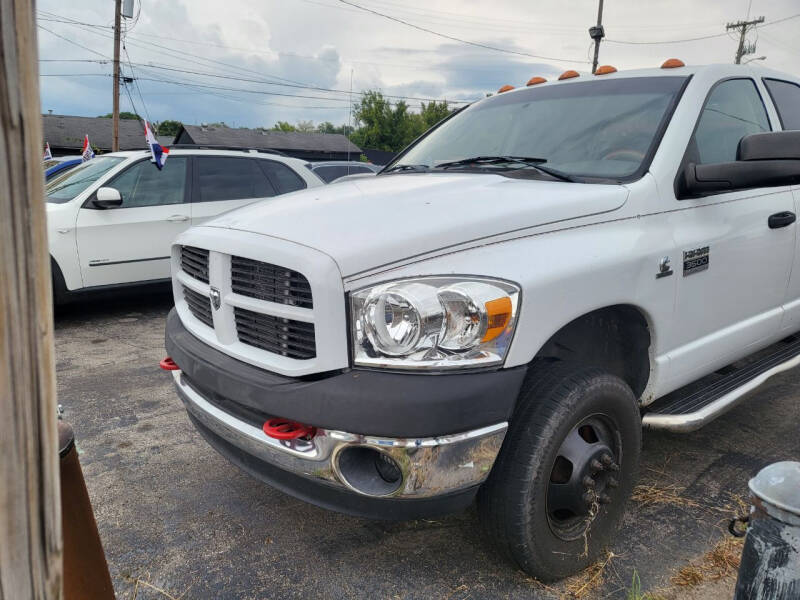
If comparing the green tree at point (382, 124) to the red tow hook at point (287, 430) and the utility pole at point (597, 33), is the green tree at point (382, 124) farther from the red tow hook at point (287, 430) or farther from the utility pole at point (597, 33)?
the red tow hook at point (287, 430)

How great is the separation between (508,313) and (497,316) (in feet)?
0.13

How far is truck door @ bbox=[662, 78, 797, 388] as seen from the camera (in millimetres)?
2631

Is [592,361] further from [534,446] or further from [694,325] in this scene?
[534,446]

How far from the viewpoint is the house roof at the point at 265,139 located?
162 feet

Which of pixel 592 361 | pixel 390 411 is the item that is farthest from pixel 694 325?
pixel 390 411

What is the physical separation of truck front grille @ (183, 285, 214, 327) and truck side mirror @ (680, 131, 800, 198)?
205 centimetres

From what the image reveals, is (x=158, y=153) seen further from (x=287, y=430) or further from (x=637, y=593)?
(x=637, y=593)

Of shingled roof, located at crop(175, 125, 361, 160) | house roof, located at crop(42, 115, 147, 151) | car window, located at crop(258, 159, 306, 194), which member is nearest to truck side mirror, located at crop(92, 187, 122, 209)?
car window, located at crop(258, 159, 306, 194)

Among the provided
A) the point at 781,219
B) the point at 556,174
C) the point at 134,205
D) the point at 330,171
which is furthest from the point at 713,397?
the point at 330,171

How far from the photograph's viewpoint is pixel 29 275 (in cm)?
78

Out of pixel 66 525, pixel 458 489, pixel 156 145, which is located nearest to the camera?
pixel 66 525

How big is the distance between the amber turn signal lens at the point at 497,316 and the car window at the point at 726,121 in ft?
4.72

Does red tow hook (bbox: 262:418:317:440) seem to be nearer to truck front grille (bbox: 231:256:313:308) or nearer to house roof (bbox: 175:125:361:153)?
truck front grille (bbox: 231:256:313:308)

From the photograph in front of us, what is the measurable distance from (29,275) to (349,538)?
6.87 feet
